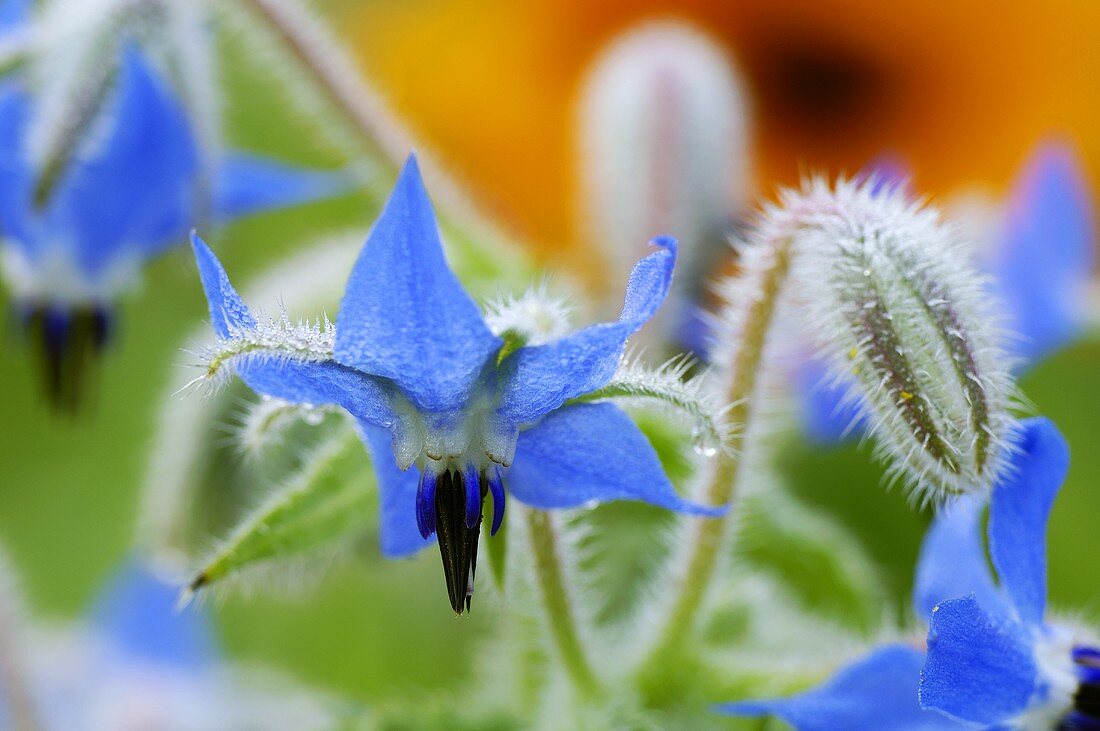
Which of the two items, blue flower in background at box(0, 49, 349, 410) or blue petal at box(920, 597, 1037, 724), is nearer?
blue petal at box(920, 597, 1037, 724)

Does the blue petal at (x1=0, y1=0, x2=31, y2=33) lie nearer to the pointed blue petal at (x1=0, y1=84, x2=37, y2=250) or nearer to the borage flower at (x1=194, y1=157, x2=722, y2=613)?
the pointed blue petal at (x1=0, y1=84, x2=37, y2=250)

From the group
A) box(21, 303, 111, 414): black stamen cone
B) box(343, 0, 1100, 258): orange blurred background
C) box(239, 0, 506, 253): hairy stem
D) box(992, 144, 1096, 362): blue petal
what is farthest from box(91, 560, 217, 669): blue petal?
box(343, 0, 1100, 258): orange blurred background

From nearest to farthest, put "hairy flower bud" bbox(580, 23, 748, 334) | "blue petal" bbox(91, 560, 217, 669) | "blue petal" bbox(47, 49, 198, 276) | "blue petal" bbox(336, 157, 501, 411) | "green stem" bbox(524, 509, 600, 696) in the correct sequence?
"blue petal" bbox(336, 157, 501, 411) → "green stem" bbox(524, 509, 600, 696) → "blue petal" bbox(47, 49, 198, 276) → "hairy flower bud" bbox(580, 23, 748, 334) → "blue petal" bbox(91, 560, 217, 669)

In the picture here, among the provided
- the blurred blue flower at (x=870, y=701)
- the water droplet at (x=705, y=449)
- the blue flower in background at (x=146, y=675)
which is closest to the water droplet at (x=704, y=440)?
the water droplet at (x=705, y=449)

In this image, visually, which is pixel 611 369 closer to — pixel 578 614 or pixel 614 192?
pixel 578 614

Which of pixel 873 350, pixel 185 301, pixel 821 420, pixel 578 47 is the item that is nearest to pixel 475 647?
pixel 821 420

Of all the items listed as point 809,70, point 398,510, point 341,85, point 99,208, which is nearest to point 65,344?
point 99,208
